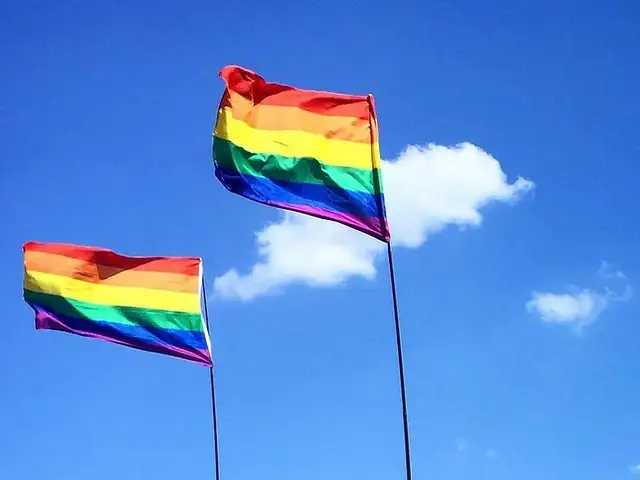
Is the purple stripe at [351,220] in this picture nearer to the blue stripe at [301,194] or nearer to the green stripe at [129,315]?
the blue stripe at [301,194]

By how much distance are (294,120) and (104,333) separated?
32.3 feet

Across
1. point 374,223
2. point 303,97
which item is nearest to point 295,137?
point 303,97

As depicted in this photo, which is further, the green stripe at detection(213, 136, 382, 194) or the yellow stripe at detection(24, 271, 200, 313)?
the yellow stripe at detection(24, 271, 200, 313)

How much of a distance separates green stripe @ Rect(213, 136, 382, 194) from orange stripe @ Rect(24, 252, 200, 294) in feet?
24.8

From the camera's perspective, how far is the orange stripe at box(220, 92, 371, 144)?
79.3 ft

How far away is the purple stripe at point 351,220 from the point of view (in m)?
22.0

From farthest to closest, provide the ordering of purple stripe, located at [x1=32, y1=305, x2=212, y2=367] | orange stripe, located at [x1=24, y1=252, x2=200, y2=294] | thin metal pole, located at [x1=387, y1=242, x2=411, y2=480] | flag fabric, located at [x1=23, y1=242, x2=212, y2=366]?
orange stripe, located at [x1=24, y1=252, x2=200, y2=294] < flag fabric, located at [x1=23, y1=242, x2=212, y2=366] < purple stripe, located at [x1=32, y1=305, x2=212, y2=367] < thin metal pole, located at [x1=387, y1=242, x2=411, y2=480]

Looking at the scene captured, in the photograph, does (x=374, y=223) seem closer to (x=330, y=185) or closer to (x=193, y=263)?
(x=330, y=185)

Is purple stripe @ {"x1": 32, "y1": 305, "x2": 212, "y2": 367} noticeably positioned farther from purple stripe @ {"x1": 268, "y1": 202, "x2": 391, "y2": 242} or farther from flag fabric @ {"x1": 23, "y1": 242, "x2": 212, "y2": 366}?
purple stripe @ {"x1": 268, "y1": 202, "x2": 391, "y2": 242}

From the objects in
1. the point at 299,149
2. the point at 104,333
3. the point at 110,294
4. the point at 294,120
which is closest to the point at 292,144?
the point at 299,149

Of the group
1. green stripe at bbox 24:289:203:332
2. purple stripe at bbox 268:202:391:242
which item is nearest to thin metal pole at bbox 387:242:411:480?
purple stripe at bbox 268:202:391:242

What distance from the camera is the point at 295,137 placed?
24.3 meters

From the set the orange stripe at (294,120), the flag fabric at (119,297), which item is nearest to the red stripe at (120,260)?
the flag fabric at (119,297)

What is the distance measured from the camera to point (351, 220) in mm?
22469
